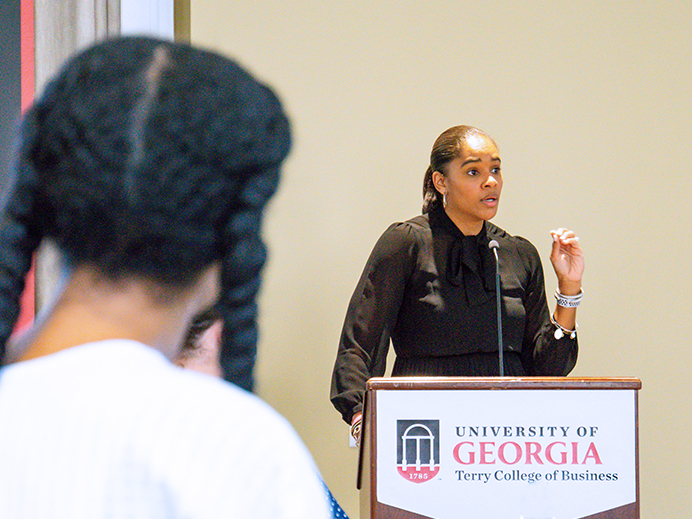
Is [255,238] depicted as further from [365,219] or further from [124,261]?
[365,219]

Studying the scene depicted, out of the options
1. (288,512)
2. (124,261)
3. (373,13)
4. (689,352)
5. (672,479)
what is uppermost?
(373,13)

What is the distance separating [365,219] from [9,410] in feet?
9.30

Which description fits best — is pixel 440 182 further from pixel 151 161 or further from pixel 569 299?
pixel 151 161

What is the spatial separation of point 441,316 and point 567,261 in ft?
1.37

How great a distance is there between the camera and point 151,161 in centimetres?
54

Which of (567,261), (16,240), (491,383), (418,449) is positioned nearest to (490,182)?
(567,261)

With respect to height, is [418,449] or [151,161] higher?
[151,161]

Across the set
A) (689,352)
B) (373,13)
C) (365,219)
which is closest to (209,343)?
(365,219)

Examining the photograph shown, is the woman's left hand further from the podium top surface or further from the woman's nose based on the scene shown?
the podium top surface

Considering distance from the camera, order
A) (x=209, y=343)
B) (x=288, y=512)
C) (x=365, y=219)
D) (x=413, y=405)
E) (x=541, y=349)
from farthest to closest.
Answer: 1. (x=365, y=219)
2. (x=541, y=349)
3. (x=209, y=343)
4. (x=413, y=405)
5. (x=288, y=512)

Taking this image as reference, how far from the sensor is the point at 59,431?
20.1 inches

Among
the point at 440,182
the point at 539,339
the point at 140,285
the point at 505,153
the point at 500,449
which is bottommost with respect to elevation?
the point at 500,449

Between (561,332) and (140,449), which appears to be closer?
(140,449)

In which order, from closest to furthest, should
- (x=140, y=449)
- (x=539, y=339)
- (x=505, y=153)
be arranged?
(x=140, y=449) → (x=539, y=339) → (x=505, y=153)
